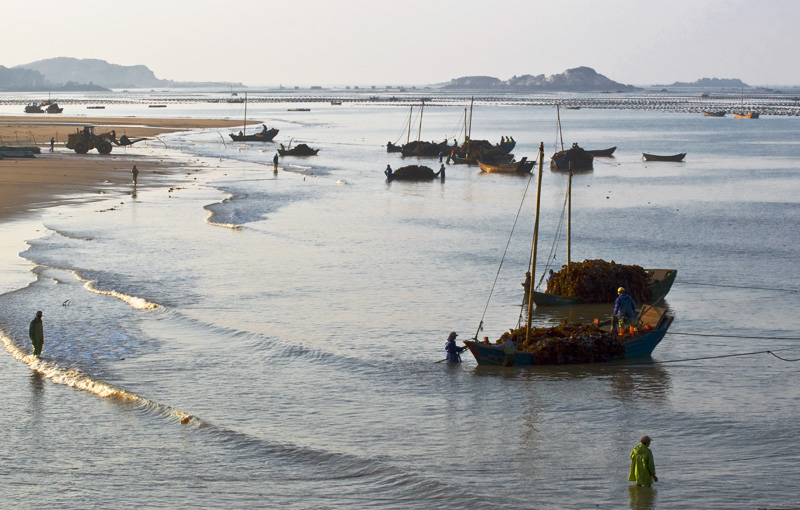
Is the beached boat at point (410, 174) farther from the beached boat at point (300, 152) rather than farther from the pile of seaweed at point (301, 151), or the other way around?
the pile of seaweed at point (301, 151)

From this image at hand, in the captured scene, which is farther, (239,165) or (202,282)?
(239,165)

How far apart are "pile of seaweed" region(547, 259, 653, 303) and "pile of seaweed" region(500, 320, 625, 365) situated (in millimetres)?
6005

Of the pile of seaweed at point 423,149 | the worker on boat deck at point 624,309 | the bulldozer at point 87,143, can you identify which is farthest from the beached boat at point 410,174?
the worker on boat deck at point 624,309

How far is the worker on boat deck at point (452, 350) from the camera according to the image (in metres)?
21.8

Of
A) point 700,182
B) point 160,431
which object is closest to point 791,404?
point 160,431

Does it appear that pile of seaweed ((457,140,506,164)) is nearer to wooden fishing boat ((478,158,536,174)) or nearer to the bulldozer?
wooden fishing boat ((478,158,536,174))

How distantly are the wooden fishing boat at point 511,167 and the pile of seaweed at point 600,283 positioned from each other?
46.3 metres

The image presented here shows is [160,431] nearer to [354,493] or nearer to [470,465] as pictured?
[354,493]

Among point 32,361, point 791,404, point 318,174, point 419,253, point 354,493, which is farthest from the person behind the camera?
point 318,174

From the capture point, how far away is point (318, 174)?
2817 inches

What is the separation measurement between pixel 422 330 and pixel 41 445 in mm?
11348

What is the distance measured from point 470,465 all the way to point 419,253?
21730 millimetres

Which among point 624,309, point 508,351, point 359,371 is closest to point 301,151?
point 624,309

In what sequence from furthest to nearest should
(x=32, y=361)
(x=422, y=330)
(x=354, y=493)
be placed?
(x=422, y=330)
(x=32, y=361)
(x=354, y=493)
